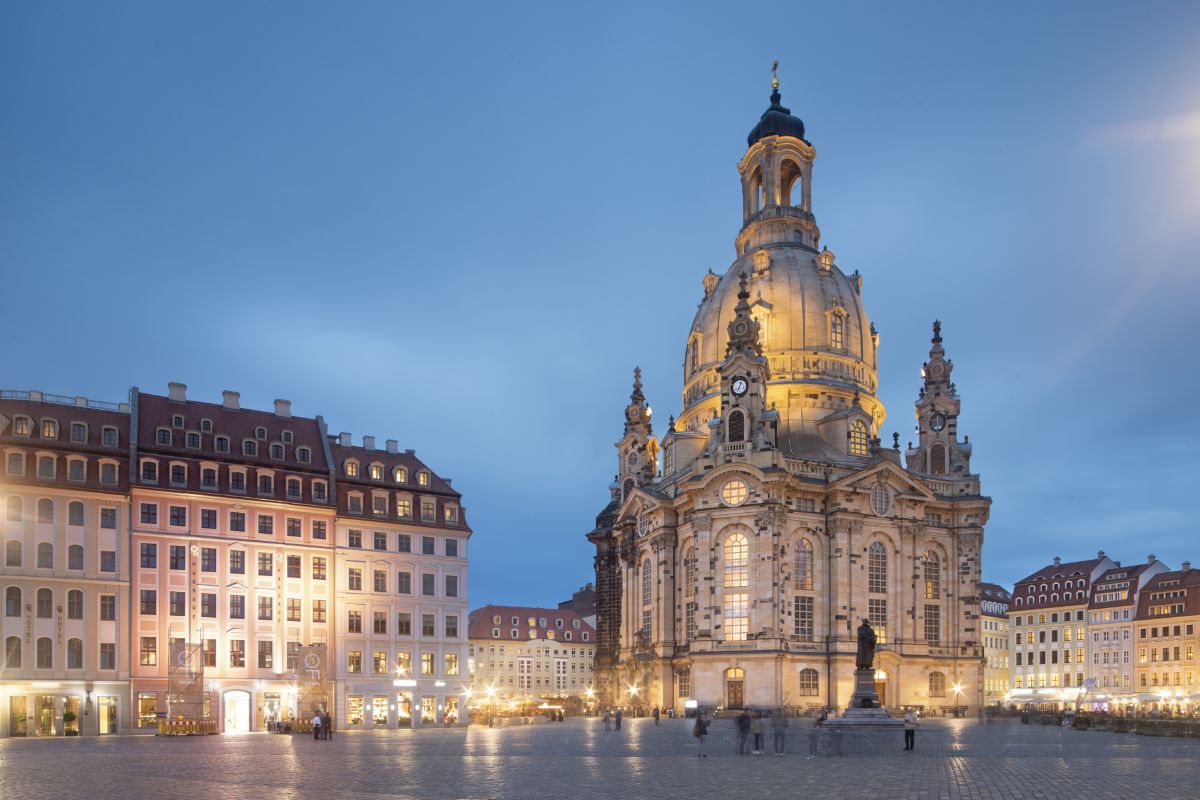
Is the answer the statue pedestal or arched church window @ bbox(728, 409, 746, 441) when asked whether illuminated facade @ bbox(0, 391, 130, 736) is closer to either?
the statue pedestal

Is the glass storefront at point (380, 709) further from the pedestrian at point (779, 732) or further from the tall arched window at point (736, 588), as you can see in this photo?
the pedestrian at point (779, 732)

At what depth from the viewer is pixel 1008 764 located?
36.3 m

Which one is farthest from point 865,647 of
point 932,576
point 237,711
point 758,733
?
point 932,576

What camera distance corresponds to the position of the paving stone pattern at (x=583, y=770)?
87.8ft

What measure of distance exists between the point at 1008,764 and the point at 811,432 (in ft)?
221

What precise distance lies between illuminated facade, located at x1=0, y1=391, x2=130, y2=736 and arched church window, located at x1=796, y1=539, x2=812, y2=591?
49959mm

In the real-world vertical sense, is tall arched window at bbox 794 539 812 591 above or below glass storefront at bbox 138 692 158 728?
above

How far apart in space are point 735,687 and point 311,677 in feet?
123

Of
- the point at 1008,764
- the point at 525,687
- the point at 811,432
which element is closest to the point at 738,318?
the point at 811,432

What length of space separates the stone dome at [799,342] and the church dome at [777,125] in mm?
14932

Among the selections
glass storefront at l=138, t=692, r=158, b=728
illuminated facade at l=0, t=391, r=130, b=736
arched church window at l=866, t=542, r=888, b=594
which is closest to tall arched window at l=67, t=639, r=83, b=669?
illuminated facade at l=0, t=391, r=130, b=736

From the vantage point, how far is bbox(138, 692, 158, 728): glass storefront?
228ft

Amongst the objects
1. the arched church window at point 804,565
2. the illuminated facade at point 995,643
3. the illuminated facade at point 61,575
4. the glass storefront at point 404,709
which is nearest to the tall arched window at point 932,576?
the arched church window at point 804,565

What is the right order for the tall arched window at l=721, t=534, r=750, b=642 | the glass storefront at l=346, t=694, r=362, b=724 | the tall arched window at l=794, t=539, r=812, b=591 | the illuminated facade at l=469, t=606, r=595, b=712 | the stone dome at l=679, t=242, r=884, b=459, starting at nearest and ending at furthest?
the glass storefront at l=346, t=694, r=362, b=724
the tall arched window at l=721, t=534, r=750, b=642
the tall arched window at l=794, t=539, r=812, b=591
the stone dome at l=679, t=242, r=884, b=459
the illuminated facade at l=469, t=606, r=595, b=712
